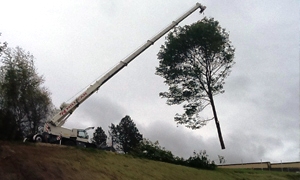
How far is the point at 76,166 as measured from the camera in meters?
17.5

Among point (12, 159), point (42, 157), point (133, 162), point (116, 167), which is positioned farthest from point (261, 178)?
point (12, 159)

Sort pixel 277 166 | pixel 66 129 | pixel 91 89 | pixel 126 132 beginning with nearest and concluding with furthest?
pixel 66 129
pixel 91 89
pixel 277 166
pixel 126 132

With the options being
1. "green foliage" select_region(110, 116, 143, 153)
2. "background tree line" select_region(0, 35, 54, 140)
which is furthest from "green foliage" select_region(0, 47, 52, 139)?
"green foliage" select_region(110, 116, 143, 153)

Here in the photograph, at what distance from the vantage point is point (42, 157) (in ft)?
56.9

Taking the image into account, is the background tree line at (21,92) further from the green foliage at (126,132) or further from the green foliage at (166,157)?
the green foliage at (126,132)

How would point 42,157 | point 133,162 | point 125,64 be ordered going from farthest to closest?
1. point 125,64
2. point 133,162
3. point 42,157

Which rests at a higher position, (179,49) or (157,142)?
(179,49)

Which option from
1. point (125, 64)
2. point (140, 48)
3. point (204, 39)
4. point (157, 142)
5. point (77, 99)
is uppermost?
point (204, 39)

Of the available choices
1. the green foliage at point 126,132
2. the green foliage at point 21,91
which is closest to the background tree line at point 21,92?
the green foliage at point 21,91

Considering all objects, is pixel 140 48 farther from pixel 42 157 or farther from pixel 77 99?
pixel 42 157

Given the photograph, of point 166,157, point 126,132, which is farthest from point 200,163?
point 126,132

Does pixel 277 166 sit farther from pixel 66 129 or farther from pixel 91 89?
pixel 66 129

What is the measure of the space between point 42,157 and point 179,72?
1797 centimetres

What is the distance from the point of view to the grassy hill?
50.4 ft
